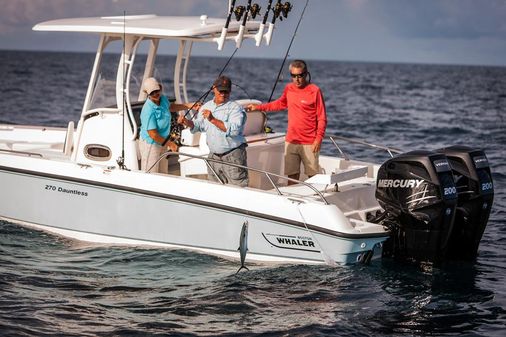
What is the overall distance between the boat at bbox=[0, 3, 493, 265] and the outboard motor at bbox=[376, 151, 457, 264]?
0.01 m

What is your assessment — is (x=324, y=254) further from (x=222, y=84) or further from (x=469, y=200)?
(x=222, y=84)

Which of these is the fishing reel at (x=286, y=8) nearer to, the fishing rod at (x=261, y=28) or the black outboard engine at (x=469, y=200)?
the fishing rod at (x=261, y=28)

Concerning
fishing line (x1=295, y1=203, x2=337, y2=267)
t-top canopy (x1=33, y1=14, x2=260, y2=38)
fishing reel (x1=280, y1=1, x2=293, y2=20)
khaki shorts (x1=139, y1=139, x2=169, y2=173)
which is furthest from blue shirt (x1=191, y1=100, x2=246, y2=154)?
fishing reel (x1=280, y1=1, x2=293, y2=20)

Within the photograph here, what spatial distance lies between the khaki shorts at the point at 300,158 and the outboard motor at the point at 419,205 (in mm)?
1419

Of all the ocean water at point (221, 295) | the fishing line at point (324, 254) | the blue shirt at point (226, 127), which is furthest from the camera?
the blue shirt at point (226, 127)

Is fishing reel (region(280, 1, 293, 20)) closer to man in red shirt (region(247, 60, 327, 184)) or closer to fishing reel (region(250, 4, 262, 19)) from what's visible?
fishing reel (region(250, 4, 262, 19))

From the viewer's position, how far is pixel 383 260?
9805mm

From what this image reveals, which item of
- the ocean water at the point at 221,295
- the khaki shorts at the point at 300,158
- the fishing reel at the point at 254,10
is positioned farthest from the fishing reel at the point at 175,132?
the fishing reel at the point at 254,10

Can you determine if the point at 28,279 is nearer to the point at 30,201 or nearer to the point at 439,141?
the point at 30,201

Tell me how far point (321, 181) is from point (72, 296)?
2.75 m

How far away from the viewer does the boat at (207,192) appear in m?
9.42

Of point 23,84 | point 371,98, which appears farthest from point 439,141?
point 23,84

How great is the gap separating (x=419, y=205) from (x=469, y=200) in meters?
0.83

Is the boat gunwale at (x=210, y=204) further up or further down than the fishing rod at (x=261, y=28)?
further down
